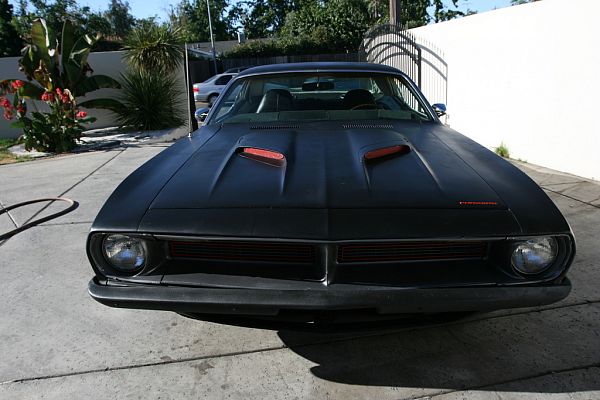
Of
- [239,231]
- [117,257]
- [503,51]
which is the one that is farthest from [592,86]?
[117,257]

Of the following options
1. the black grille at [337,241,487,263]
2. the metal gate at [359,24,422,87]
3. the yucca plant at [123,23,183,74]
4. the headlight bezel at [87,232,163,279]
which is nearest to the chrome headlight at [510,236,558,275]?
the black grille at [337,241,487,263]

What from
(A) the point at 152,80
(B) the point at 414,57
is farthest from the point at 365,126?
(A) the point at 152,80

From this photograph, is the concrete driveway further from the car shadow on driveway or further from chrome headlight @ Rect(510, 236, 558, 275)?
chrome headlight @ Rect(510, 236, 558, 275)

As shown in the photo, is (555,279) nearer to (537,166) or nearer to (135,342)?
(135,342)

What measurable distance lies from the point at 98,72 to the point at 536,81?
9917 mm

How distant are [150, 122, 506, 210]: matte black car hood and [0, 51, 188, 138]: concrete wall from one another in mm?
9285

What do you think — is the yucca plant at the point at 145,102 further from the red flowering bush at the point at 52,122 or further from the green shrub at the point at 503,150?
the green shrub at the point at 503,150

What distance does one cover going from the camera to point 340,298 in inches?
77.4

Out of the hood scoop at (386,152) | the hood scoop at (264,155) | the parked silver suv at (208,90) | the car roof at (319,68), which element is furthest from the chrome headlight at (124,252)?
the parked silver suv at (208,90)

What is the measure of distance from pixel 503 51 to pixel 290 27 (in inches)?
942

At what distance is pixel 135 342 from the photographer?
110 inches

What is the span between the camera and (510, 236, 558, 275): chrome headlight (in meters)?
2.12

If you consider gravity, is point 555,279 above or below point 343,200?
below

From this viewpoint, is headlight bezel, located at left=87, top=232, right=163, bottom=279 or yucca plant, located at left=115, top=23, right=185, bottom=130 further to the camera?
yucca plant, located at left=115, top=23, right=185, bottom=130
